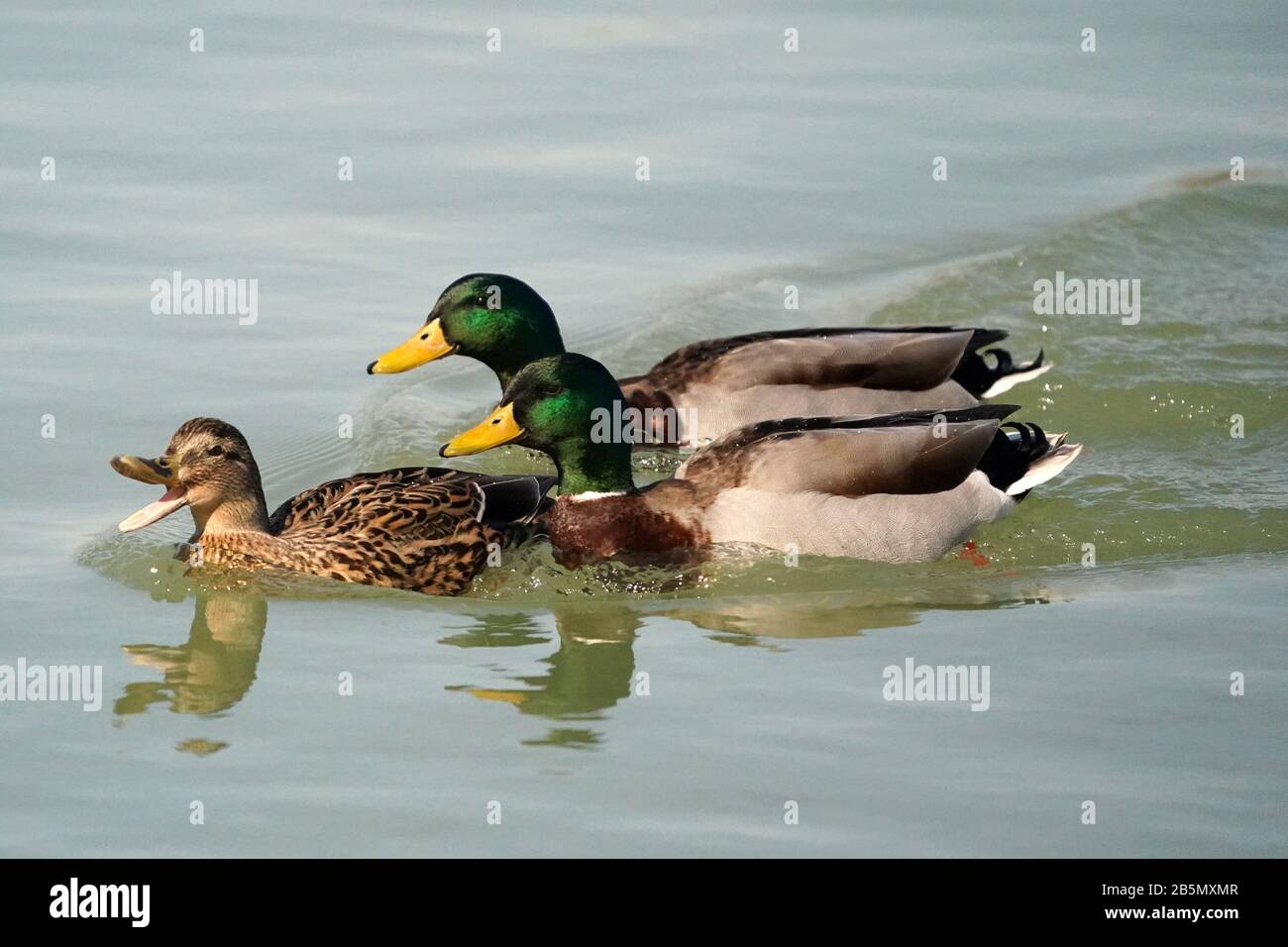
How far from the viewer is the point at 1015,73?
15891mm

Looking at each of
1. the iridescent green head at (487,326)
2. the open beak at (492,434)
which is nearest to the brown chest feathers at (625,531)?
the open beak at (492,434)

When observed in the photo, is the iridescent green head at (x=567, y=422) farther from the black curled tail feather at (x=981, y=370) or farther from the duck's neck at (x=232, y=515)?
the black curled tail feather at (x=981, y=370)

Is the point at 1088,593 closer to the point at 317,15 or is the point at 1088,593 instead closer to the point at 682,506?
the point at 682,506

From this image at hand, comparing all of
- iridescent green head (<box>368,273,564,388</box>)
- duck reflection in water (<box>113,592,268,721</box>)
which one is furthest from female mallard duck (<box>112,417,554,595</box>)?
iridescent green head (<box>368,273,564,388</box>)

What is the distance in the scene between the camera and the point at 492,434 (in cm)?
946

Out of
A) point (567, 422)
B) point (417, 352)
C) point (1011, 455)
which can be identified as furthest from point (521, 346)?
point (1011, 455)

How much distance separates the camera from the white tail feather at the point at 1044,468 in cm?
1005

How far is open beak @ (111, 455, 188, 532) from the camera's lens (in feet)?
28.5

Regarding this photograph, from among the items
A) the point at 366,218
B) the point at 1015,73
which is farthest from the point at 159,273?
the point at 1015,73

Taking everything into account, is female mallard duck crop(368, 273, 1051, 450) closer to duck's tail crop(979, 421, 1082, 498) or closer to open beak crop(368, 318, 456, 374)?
open beak crop(368, 318, 456, 374)

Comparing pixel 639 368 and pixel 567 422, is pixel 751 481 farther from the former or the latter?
pixel 639 368

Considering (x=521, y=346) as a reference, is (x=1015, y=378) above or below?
below

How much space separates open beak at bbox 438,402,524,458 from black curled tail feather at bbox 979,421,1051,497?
7.49 ft

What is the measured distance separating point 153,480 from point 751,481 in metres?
2.64
